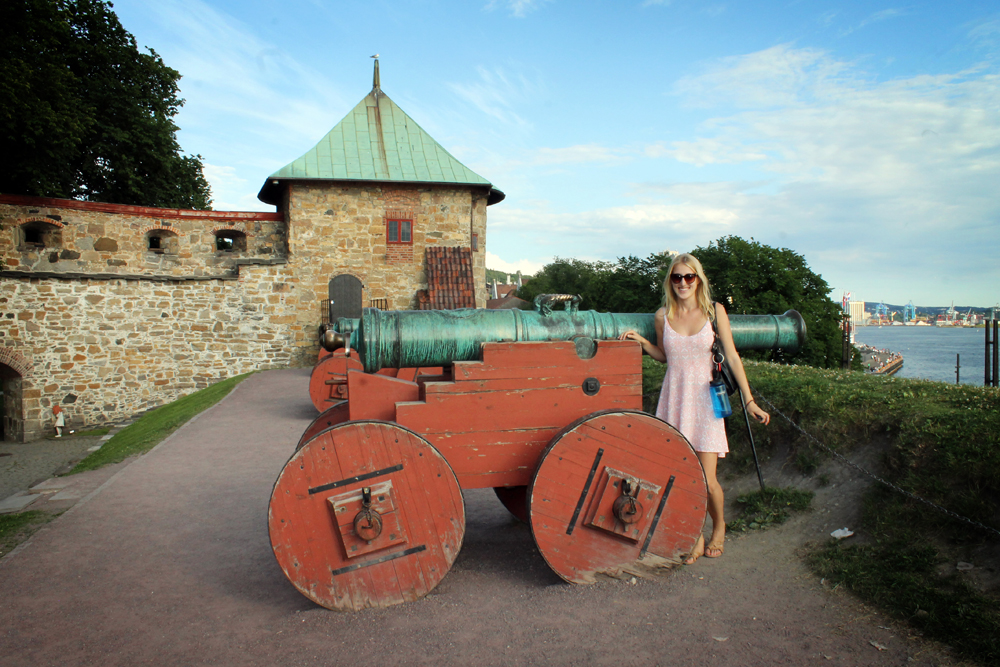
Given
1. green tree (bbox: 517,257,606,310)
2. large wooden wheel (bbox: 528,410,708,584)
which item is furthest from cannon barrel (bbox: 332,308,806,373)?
green tree (bbox: 517,257,606,310)

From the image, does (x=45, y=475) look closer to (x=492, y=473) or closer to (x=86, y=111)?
(x=492, y=473)

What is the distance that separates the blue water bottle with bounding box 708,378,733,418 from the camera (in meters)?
3.40

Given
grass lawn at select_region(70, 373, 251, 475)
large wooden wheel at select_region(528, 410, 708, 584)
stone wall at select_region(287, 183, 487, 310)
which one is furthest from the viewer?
stone wall at select_region(287, 183, 487, 310)

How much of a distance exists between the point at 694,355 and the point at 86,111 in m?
17.1

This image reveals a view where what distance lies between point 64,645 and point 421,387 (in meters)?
1.93

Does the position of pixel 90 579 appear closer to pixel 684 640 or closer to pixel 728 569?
pixel 684 640

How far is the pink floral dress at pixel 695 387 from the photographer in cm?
345

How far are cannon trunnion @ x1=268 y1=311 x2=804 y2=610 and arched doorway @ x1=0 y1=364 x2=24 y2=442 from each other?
14.0 meters

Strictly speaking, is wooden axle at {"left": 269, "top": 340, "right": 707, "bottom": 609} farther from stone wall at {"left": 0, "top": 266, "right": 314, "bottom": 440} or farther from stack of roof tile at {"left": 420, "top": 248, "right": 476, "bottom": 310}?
stone wall at {"left": 0, "top": 266, "right": 314, "bottom": 440}

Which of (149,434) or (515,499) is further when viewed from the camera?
(149,434)

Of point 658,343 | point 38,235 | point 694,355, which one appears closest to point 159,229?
point 38,235

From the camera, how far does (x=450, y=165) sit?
56.1 feet

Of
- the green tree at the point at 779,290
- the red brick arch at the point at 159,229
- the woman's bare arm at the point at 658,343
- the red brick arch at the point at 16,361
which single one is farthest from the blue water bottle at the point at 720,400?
the red brick arch at the point at 159,229

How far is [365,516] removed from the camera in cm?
286
